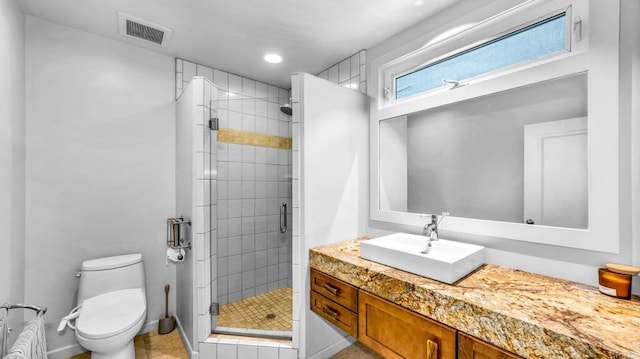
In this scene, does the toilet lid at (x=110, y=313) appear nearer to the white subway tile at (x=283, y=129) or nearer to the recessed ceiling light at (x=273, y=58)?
the white subway tile at (x=283, y=129)

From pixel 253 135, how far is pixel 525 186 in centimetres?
188

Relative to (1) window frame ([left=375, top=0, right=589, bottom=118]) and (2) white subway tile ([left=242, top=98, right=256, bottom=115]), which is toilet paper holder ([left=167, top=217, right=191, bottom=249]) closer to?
(2) white subway tile ([left=242, top=98, right=256, bottom=115])

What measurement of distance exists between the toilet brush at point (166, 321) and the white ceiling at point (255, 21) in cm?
212

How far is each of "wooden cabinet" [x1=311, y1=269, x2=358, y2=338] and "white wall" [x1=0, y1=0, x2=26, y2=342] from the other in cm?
171

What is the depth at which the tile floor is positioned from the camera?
1992 mm

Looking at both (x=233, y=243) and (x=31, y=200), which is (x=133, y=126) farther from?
(x=233, y=243)

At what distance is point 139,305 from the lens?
1.85m

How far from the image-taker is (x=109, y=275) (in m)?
1.96

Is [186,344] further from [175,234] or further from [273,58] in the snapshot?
[273,58]

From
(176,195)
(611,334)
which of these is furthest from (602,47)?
(176,195)

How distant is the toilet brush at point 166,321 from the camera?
2.27 meters

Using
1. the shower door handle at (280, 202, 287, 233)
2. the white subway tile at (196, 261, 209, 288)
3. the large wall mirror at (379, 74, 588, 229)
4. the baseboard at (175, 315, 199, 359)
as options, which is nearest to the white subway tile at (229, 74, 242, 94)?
the shower door handle at (280, 202, 287, 233)

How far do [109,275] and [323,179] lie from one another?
1.74m

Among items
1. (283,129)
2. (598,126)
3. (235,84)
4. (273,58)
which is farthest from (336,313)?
(235,84)
